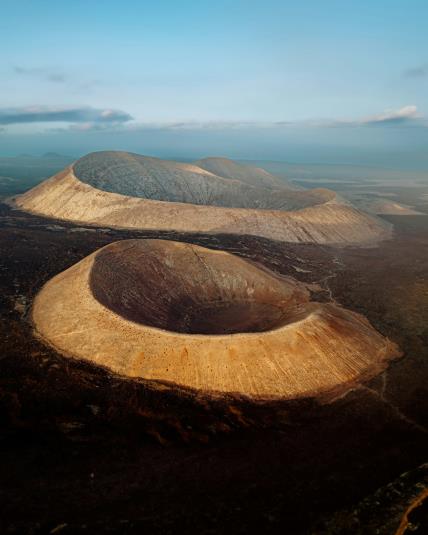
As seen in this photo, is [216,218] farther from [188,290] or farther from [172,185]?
[188,290]

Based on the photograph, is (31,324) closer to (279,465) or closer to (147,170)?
(279,465)

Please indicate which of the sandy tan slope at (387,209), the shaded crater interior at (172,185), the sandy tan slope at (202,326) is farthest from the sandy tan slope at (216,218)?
the sandy tan slope at (202,326)

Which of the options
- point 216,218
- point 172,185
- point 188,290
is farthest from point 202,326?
point 172,185

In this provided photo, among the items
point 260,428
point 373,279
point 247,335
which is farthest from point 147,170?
point 260,428

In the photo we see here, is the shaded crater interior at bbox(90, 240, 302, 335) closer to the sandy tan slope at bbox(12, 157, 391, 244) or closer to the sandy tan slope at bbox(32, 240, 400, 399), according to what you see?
the sandy tan slope at bbox(32, 240, 400, 399)

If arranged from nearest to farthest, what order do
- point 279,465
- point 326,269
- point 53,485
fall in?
point 53,485 < point 279,465 < point 326,269

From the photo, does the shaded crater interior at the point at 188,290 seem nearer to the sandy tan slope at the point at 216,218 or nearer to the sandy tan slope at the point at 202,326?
the sandy tan slope at the point at 202,326
